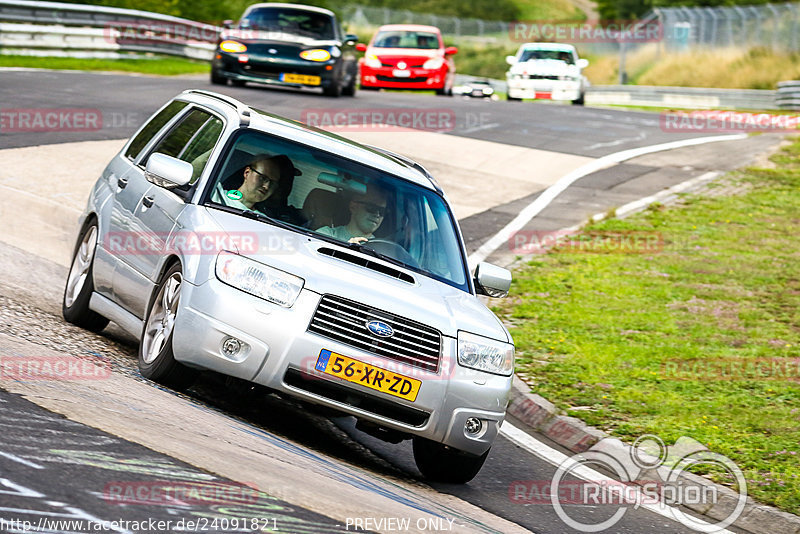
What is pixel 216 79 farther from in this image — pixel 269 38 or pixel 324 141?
pixel 324 141

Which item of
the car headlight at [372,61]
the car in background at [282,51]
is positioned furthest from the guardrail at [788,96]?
the car in background at [282,51]

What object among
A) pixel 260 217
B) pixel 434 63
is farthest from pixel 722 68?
pixel 260 217

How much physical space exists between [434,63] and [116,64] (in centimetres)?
793

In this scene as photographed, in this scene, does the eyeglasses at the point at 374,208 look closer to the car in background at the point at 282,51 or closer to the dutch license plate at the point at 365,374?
the dutch license plate at the point at 365,374

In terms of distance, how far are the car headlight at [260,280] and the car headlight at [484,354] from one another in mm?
976

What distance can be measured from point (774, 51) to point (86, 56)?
88.7ft

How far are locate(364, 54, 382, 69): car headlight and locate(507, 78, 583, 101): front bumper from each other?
4103 mm

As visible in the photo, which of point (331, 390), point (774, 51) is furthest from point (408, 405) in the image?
point (774, 51)

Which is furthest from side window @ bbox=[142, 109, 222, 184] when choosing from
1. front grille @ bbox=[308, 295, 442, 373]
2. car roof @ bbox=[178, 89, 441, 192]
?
front grille @ bbox=[308, 295, 442, 373]

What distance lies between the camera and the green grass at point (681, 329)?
8688 mm

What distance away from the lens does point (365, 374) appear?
6.36 m

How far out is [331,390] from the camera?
253 inches

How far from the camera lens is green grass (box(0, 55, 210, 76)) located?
89.1 feet

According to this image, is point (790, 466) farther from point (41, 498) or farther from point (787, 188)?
point (787, 188)
